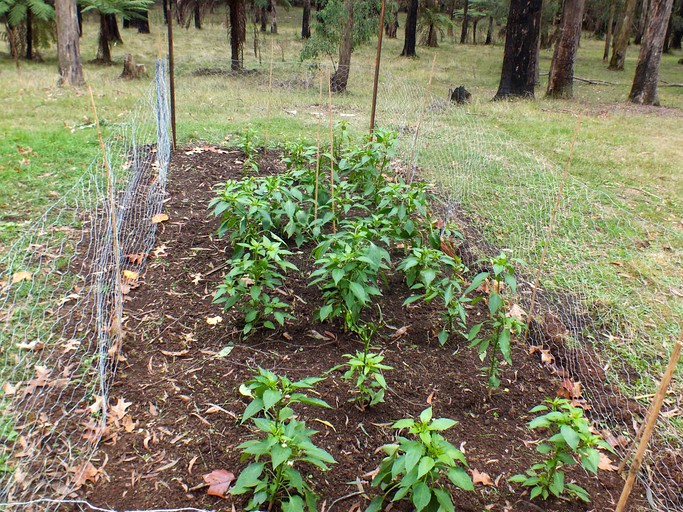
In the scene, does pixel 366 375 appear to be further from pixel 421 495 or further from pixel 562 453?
pixel 562 453

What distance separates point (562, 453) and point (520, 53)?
1225cm

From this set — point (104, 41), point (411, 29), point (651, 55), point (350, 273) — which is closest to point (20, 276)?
point (350, 273)

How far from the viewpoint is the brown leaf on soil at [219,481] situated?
236cm

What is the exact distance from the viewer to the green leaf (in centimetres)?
197

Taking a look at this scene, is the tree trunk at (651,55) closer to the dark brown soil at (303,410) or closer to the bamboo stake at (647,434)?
the dark brown soil at (303,410)

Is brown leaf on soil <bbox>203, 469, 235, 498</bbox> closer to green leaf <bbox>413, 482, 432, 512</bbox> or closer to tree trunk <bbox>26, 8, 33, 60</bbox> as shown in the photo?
green leaf <bbox>413, 482, 432, 512</bbox>

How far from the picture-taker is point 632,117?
36.7ft

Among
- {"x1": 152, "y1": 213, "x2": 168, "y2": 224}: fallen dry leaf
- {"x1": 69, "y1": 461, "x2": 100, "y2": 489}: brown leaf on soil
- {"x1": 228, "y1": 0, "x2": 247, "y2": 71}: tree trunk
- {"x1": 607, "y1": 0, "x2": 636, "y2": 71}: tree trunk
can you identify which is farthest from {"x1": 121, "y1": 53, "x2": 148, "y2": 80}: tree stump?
{"x1": 607, "y1": 0, "x2": 636, "y2": 71}: tree trunk

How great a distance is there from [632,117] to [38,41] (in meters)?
14.4

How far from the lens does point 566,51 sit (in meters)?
13.0

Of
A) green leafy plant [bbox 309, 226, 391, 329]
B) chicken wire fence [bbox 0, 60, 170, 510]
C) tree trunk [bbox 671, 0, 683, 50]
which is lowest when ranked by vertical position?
chicken wire fence [bbox 0, 60, 170, 510]

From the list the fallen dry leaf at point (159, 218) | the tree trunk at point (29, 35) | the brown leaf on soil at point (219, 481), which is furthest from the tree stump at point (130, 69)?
the brown leaf on soil at point (219, 481)

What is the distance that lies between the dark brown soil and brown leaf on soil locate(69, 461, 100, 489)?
5cm

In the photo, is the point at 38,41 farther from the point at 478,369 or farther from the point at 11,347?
the point at 478,369
